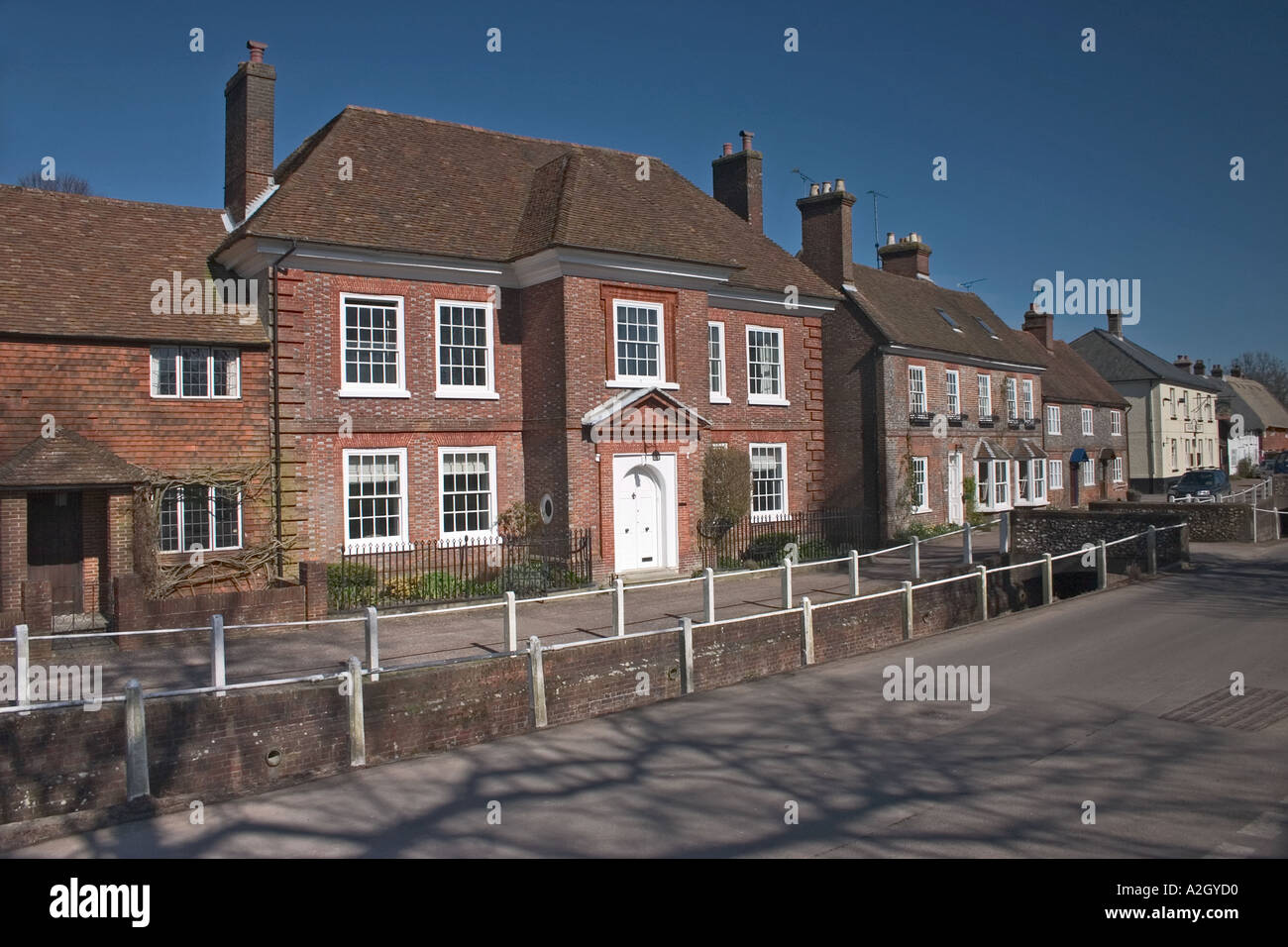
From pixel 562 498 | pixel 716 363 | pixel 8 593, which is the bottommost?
pixel 8 593

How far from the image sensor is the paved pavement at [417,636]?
13.6 m

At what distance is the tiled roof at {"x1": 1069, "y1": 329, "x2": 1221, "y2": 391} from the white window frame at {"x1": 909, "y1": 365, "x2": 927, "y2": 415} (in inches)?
1129

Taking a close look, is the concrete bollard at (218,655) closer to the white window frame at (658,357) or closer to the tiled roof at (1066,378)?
the white window frame at (658,357)

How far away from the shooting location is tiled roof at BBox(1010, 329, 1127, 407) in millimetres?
43969

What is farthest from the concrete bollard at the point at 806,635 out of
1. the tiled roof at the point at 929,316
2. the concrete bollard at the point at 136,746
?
the tiled roof at the point at 929,316

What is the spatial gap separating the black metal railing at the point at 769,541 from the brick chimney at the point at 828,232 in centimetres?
889

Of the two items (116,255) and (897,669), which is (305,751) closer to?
(897,669)

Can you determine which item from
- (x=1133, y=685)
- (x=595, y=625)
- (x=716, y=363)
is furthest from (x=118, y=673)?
(x=716, y=363)

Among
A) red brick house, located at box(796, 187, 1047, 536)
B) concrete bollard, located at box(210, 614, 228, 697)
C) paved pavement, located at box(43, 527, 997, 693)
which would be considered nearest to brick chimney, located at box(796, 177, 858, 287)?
red brick house, located at box(796, 187, 1047, 536)

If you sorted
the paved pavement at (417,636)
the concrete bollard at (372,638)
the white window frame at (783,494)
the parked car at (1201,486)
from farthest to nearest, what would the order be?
the parked car at (1201,486) → the white window frame at (783,494) → the paved pavement at (417,636) → the concrete bollard at (372,638)

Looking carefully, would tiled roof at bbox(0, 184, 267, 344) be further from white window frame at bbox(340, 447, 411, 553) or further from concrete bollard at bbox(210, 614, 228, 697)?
concrete bollard at bbox(210, 614, 228, 697)

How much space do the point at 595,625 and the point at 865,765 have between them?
24.4 feet
